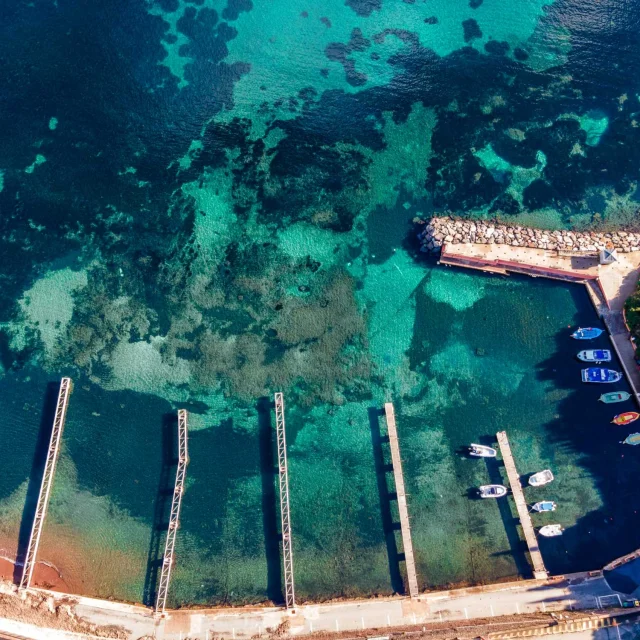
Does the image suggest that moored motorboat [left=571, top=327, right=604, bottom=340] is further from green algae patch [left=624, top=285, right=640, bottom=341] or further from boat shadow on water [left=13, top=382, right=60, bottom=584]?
boat shadow on water [left=13, top=382, right=60, bottom=584]

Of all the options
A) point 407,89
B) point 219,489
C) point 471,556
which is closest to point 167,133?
point 407,89

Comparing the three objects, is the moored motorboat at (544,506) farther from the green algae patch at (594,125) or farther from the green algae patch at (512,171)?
the green algae patch at (594,125)

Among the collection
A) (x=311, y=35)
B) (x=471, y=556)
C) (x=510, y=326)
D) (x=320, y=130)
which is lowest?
(x=471, y=556)

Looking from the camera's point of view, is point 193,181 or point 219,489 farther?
point 193,181

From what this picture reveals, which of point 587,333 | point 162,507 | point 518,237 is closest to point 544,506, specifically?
point 587,333

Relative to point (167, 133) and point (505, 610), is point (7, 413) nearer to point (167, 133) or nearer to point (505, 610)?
point (167, 133)

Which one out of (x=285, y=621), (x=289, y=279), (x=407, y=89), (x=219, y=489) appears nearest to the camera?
(x=285, y=621)

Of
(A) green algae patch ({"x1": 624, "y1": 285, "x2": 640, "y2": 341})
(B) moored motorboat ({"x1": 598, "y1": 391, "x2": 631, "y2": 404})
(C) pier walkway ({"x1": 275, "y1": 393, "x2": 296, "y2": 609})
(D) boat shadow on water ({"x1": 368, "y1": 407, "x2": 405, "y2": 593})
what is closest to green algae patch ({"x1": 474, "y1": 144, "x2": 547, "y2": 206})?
(A) green algae patch ({"x1": 624, "y1": 285, "x2": 640, "y2": 341})

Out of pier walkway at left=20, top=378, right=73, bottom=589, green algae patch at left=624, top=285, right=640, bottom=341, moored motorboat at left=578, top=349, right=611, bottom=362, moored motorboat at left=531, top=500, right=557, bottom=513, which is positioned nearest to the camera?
pier walkway at left=20, top=378, right=73, bottom=589
